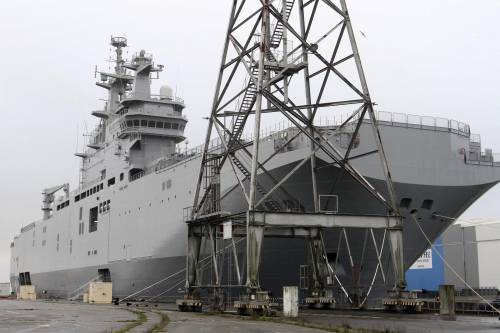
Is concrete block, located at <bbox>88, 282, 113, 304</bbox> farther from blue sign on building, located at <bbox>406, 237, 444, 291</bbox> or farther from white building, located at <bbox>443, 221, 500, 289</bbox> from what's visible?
white building, located at <bbox>443, 221, 500, 289</bbox>

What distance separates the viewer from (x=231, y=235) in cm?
2022

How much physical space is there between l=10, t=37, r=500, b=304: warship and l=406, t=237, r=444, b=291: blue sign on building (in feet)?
65.4

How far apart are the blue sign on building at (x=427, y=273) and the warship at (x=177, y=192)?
19.9 meters

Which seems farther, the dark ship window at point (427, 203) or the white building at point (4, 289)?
the white building at point (4, 289)

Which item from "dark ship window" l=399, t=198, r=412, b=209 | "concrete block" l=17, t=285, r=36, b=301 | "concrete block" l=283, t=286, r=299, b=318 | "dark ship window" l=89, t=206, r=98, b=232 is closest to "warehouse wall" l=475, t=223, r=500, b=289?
"dark ship window" l=399, t=198, r=412, b=209

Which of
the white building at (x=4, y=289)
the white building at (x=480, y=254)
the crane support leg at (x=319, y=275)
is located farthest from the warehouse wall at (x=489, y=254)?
the white building at (x=4, y=289)

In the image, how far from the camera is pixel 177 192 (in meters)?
30.5

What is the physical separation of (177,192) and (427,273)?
80.7 feet

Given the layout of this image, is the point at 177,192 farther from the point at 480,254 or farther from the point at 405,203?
the point at 480,254

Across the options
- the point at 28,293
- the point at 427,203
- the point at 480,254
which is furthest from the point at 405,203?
the point at 28,293

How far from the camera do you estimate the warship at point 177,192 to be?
937 inches

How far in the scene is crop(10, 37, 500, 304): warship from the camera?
78.1ft

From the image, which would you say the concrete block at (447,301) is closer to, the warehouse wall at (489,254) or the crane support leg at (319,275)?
the crane support leg at (319,275)

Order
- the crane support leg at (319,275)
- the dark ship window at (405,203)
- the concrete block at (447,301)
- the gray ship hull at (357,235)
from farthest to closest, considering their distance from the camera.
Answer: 1. the dark ship window at (405,203)
2. the gray ship hull at (357,235)
3. the crane support leg at (319,275)
4. the concrete block at (447,301)
